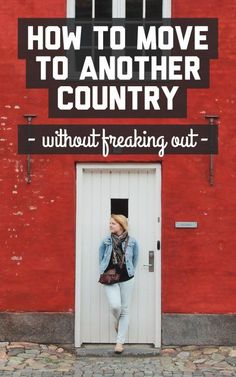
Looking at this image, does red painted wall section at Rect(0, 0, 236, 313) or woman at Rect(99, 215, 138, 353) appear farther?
red painted wall section at Rect(0, 0, 236, 313)

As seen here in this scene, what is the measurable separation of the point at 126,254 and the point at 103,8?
3.58 m

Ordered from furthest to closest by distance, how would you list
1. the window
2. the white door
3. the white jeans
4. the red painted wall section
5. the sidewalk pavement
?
the window, the white door, the red painted wall section, the white jeans, the sidewalk pavement

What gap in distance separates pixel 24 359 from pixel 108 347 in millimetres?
1242

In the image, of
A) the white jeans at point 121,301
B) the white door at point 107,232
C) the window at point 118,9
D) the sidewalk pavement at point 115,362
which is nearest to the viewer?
the sidewalk pavement at point 115,362

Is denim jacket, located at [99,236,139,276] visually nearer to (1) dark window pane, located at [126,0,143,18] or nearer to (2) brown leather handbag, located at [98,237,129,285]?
(2) brown leather handbag, located at [98,237,129,285]

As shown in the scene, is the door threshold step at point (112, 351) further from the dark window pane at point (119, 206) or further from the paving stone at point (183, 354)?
the dark window pane at point (119, 206)

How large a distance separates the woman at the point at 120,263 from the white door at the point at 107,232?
1.11 ft

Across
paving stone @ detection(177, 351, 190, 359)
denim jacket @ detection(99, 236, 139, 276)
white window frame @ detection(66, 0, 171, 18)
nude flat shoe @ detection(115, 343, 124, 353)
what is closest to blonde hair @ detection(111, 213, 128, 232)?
denim jacket @ detection(99, 236, 139, 276)

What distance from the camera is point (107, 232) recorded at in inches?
384

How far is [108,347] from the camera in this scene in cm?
962

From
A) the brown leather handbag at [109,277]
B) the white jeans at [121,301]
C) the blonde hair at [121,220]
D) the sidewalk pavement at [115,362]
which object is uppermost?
the blonde hair at [121,220]

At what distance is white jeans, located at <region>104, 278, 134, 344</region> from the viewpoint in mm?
9266

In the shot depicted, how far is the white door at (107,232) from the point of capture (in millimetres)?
9734

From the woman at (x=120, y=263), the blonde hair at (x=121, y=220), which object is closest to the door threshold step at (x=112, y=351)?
the woman at (x=120, y=263)
